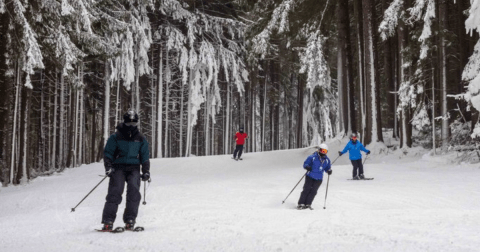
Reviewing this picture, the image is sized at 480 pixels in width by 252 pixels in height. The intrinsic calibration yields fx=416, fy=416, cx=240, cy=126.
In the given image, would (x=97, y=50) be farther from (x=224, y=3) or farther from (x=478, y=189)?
(x=224, y=3)

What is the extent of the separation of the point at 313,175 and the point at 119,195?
4128 millimetres

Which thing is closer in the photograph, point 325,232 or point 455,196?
point 325,232

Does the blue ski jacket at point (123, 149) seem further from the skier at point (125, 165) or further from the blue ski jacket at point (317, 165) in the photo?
the blue ski jacket at point (317, 165)

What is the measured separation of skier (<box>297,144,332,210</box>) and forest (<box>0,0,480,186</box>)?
17.6 ft

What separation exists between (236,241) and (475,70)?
11.0 metres

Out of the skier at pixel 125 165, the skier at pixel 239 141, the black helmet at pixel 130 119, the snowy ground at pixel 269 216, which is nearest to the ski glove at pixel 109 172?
the skier at pixel 125 165

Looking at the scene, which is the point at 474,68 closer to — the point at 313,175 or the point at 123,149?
the point at 313,175

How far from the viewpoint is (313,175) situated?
333 inches

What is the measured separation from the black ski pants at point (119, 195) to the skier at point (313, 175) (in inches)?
143

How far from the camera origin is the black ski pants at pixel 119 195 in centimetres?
577

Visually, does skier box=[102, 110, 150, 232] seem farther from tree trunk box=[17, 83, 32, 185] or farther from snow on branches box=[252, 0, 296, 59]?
snow on branches box=[252, 0, 296, 59]

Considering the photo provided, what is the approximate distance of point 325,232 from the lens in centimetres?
539

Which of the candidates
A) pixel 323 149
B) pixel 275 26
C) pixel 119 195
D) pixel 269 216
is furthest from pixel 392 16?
pixel 119 195

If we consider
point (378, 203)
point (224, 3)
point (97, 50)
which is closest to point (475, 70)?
point (378, 203)
